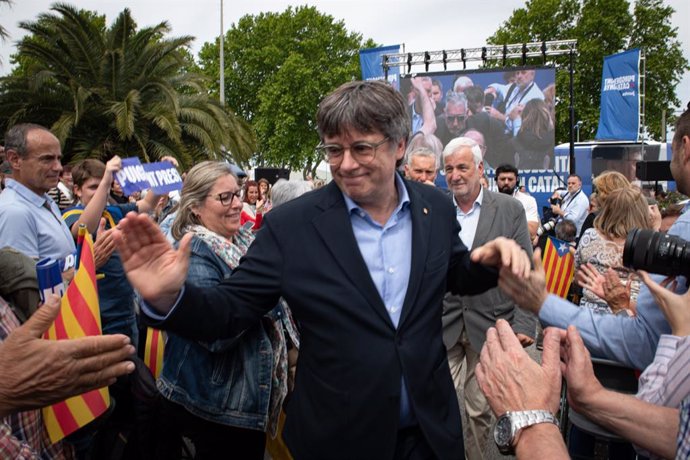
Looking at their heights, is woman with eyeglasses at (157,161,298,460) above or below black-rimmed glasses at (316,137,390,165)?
below

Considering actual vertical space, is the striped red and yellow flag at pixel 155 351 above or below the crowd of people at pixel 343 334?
below

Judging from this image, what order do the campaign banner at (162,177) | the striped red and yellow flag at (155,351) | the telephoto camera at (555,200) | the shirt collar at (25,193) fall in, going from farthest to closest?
the telephoto camera at (555,200) < the campaign banner at (162,177) < the shirt collar at (25,193) < the striped red and yellow flag at (155,351)

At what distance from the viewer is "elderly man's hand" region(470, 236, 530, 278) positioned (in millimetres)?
2117

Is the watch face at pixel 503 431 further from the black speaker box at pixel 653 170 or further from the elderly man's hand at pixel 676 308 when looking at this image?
the black speaker box at pixel 653 170

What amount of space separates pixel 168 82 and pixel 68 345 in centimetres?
1924

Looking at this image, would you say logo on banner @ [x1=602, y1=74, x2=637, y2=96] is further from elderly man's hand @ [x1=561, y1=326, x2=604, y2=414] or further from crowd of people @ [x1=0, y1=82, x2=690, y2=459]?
elderly man's hand @ [x1=561, y1=326, x2=604, y2=414]

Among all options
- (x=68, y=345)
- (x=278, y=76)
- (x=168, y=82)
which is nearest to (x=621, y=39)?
(x=278, y=76)

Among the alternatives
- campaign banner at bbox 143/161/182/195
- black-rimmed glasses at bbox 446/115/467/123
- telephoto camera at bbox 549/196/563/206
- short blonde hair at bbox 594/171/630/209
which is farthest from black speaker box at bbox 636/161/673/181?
campaign banner at bbox 143/161/182/195

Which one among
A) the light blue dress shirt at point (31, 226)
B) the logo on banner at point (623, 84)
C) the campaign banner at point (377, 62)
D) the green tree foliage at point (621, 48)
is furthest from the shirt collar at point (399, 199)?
the green tree foliage at point (621, 48)

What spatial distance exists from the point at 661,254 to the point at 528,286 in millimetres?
539

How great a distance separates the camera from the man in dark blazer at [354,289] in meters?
2.01

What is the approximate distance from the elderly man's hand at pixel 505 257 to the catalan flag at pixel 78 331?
159 cm

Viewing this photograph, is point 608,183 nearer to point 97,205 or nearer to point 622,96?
point 97,205

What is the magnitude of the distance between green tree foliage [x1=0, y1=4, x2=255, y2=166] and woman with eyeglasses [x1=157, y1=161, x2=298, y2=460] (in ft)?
48.9
